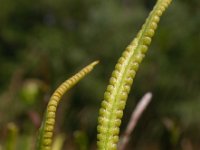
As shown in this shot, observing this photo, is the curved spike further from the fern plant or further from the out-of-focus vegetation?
the out-of-focus vegetation

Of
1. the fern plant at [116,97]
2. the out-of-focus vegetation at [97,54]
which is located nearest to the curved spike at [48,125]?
the fern plant at [116,97]

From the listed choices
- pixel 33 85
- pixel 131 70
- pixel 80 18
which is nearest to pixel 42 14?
pixel 80 18

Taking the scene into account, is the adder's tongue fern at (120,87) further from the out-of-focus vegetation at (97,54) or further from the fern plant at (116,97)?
the out-of-focus vegetation at (97,54)

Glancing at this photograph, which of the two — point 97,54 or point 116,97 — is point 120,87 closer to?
point 116,97

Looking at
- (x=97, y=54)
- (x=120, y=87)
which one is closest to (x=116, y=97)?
(x=120, y=87)

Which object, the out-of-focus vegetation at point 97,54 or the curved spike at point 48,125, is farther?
the out-of-focus vegetation at point 97,54

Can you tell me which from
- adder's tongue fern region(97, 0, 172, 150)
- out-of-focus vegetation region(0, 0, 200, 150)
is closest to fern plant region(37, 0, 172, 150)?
adder's tongue fern region(97, 0, 172, 150)
